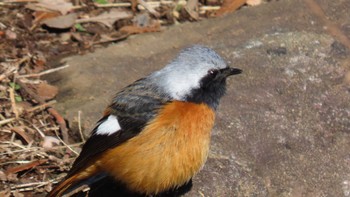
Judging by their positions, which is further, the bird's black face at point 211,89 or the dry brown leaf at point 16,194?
the dry brown leaf at point 16,194

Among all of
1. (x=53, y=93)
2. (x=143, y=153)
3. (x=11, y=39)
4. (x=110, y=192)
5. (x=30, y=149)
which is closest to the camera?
(x=143, y=153)

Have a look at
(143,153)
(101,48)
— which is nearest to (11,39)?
(101,48)

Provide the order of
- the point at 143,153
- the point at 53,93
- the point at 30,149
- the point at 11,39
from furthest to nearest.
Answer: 1. the point at 11,39
2. the point at 53,93
3. the point at 30,149
4. the point at 143,153

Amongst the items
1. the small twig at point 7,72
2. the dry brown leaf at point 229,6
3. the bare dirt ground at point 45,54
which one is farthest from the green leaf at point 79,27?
the dry brown leaf at point 229,6

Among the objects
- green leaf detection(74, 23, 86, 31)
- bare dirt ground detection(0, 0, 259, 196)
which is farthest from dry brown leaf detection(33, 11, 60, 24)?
green leaf detection(74, 23, 86, 31)

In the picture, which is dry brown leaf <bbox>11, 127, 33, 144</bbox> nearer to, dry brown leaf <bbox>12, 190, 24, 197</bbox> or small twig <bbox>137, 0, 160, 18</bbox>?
dry brown leaf <bbox>12, 190, 24, 197</bbox>

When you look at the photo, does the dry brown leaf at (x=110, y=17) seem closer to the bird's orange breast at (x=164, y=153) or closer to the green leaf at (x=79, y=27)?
the green leaf at (x=79, y=27)

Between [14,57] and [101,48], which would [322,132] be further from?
[14,57]
